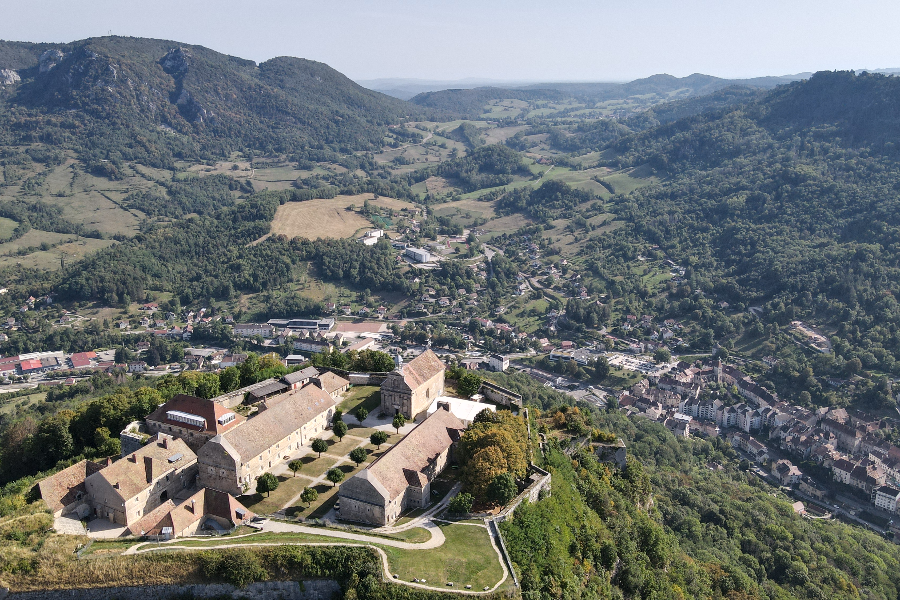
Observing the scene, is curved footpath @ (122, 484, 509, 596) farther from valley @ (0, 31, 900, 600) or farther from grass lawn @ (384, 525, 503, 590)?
valley @ (0, 31, 900, 600)

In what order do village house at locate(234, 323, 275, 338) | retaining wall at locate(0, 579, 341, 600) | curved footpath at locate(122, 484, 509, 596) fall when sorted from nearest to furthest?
curved footpath at locate(122, 484, 509, 596), retaining wall at locate(0, 579, 341, 600), village house at locate(234, 323, 275, 338)

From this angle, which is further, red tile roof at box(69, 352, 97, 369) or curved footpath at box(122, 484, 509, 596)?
red tile roof at box(69, 352, 97, 369)

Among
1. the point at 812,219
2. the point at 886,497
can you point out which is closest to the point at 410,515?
the point at 886,497

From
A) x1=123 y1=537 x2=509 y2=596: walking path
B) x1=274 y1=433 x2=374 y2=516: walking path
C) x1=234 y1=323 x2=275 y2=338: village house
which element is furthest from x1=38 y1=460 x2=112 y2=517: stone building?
x1=234 y1=323 x2=275 y2=338: village house

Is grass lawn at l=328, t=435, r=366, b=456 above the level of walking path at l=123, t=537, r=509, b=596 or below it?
below

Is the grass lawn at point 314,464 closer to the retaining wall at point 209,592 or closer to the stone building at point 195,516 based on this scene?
the stone building at point 195,516

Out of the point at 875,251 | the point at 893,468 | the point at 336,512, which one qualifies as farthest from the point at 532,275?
the point at 336,512

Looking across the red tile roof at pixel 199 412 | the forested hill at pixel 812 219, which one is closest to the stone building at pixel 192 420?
the red tile roof at pixel 199 412

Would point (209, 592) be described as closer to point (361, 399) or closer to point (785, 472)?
point (361, 399)
